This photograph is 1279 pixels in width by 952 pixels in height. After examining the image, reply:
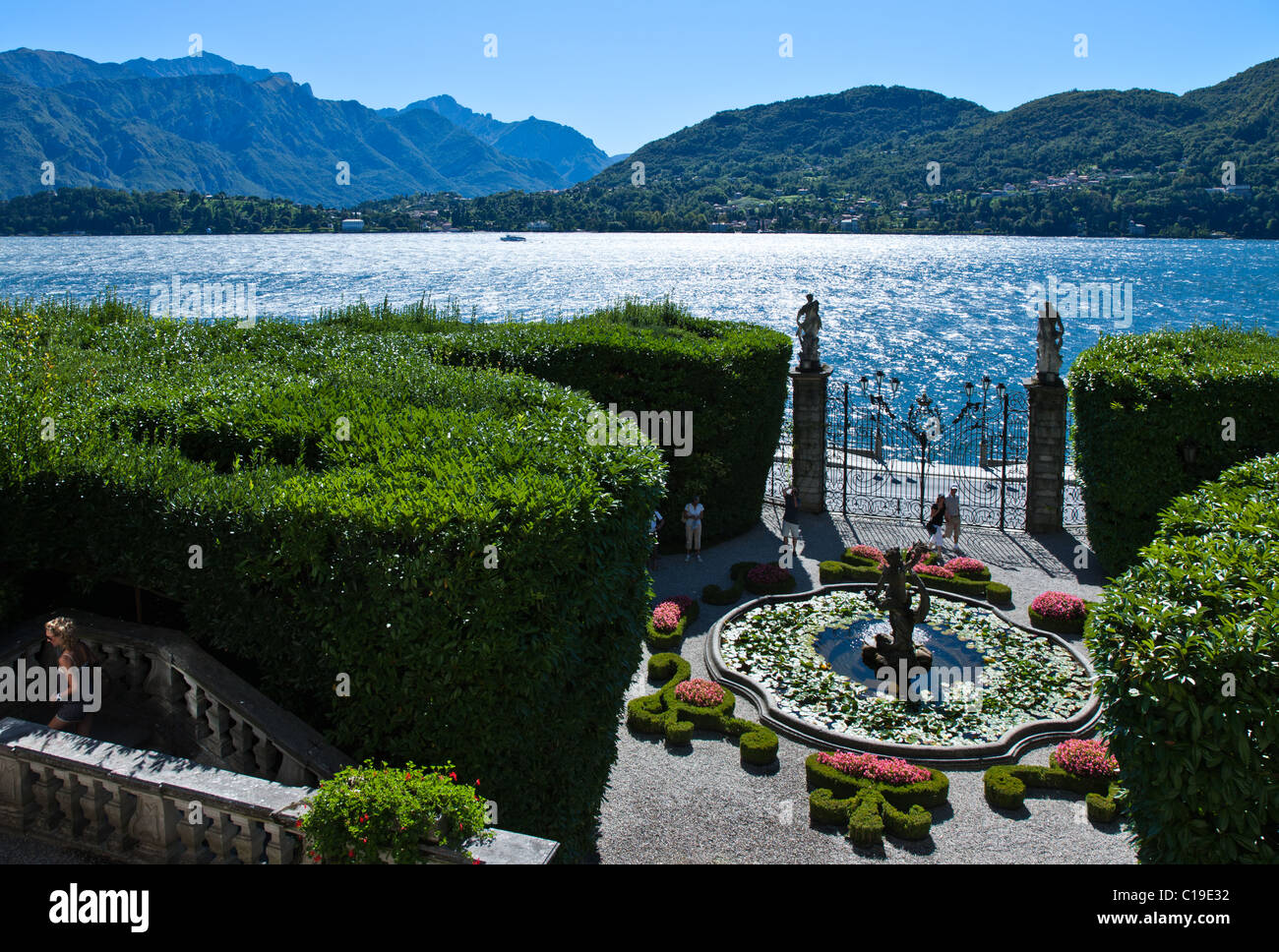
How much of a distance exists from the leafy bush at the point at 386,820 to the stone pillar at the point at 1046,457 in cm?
2283

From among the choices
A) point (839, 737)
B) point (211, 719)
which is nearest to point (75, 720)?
point (211, 719)

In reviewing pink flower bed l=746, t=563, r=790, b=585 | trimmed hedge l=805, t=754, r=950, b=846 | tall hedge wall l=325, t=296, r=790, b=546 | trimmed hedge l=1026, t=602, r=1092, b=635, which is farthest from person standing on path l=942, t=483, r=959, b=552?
trimmed hedge l=805, t=754, r=950, b=846

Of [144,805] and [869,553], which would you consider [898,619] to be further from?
[144,805]

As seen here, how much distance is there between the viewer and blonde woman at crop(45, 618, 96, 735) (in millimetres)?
9688

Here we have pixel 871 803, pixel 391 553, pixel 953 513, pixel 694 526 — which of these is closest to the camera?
pixel 391 553

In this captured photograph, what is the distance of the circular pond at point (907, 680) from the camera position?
1549 cm

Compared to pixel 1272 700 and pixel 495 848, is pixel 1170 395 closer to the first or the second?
pixel 1272 700

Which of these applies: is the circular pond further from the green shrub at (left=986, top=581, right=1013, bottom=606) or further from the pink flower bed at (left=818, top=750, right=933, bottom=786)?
the pink flower bed at (left=818, top=750, right=933, bottom=786)

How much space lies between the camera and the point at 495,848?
25.2 feet

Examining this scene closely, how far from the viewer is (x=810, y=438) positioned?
28.7 m

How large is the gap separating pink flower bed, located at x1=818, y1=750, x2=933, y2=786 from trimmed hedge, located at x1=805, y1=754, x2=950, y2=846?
0.08m

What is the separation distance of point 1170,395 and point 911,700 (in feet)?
35.1

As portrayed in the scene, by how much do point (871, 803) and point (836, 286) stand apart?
13762cm
